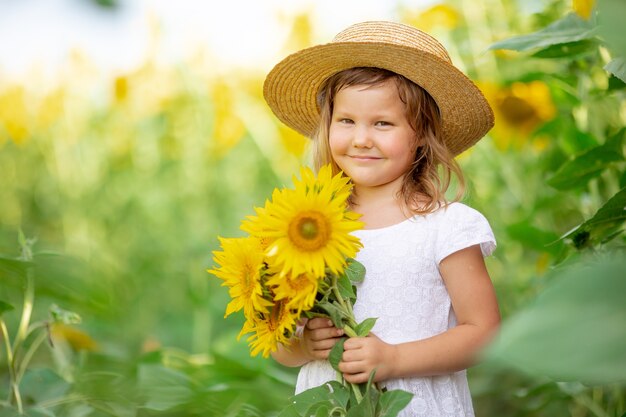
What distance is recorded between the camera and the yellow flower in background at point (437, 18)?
2820 millimetres

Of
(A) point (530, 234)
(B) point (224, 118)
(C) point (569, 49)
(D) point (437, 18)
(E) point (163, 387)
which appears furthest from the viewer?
(B) point (224, 118)

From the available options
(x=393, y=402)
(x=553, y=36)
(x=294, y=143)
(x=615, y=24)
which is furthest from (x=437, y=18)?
(x=615, y=24)

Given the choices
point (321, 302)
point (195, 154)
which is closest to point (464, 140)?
point (321, 302)

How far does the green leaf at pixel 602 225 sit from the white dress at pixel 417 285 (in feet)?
0.55

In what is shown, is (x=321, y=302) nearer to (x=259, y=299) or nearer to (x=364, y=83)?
(x=259, y=299)

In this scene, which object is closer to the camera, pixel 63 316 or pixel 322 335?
pixel 322 335

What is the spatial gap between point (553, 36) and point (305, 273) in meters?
0.64

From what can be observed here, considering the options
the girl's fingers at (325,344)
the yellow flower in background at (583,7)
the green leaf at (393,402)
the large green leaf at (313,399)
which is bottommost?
the green leaf at (393,402)

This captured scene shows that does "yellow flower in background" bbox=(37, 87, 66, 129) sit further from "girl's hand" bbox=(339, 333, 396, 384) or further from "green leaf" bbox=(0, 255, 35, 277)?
"girl's hand" bbox=(339, 333, 396, 384)

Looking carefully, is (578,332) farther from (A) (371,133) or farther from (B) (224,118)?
(B) (224,118)

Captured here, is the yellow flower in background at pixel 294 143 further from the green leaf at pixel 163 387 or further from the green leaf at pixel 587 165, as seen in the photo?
the green leaf at pixel 587 165

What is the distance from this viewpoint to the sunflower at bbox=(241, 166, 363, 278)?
106 centimetres

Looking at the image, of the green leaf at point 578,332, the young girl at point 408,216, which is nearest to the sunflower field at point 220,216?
the green leaf at point 578,332

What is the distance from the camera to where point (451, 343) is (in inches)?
48.0
